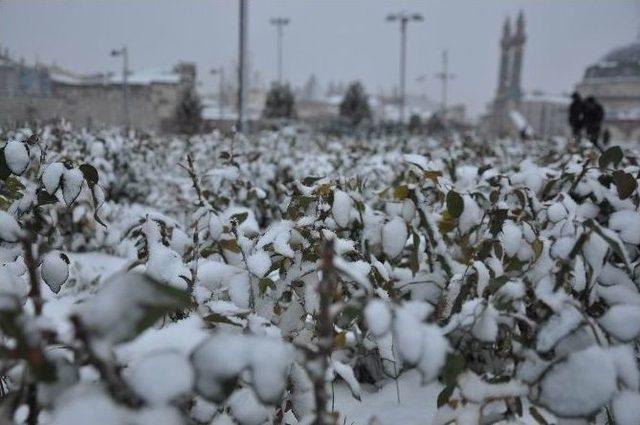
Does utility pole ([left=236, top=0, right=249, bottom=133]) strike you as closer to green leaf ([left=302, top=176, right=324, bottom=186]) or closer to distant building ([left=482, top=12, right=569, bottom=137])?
green leaf ([left=302, top=176, right=324, bottom=186])

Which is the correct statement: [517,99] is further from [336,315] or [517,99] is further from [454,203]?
[336,315]

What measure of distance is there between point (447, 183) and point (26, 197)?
1.47m

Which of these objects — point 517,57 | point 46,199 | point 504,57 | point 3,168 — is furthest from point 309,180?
point 504,57

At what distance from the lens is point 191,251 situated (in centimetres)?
197

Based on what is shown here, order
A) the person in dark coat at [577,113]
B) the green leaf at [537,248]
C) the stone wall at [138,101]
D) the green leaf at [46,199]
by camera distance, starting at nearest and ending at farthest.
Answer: the green leaf at [537,248] → the green leaf at [46,199] → the person in dark coat at [577,113] → the stone wall at [138,101]

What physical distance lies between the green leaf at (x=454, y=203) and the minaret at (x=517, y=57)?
5912 centimetres

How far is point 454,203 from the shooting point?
1626 mm

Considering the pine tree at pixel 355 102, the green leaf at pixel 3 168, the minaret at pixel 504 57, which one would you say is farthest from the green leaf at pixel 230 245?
the minaret at pixel 504 57

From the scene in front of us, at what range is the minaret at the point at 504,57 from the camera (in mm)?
57838

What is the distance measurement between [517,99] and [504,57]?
603cm

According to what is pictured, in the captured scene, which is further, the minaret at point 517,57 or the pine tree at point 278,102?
the minaret at point 517,57

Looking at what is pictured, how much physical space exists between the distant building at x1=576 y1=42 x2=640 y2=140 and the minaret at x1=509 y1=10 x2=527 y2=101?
6078 millimetres

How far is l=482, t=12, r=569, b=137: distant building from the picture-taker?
56031 mm

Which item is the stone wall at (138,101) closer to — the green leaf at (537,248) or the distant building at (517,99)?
the green leaf at (537,248)
